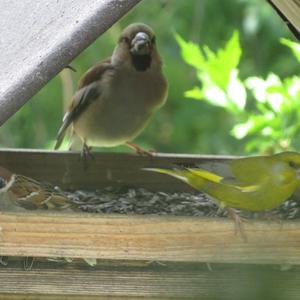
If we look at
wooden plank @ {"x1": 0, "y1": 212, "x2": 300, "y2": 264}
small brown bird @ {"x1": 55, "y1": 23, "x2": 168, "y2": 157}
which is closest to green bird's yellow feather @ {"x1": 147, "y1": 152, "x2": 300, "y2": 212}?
wooden plank @ {"x1": 0, "y1": 212, "x2": 300, "y2": 264}

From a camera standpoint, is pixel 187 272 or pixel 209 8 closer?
pixel 187 272

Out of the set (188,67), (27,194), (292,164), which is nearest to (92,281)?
(27,194)

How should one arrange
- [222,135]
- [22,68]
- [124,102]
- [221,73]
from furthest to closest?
[222,135] → [124,102] → [221,73] → [22,68]

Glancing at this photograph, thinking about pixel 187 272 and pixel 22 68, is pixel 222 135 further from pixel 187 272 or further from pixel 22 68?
pixel 22 68

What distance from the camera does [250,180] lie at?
8.87 feet

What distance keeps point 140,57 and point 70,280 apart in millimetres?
1743

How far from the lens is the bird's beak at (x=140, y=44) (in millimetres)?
3533

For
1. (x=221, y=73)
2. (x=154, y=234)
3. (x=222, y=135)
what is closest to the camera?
(x=154, y=234)

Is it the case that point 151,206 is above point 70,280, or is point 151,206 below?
below

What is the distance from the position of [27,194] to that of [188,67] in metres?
3.61

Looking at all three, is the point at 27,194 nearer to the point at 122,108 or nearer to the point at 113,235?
the point at 113,235

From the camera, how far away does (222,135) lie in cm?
542

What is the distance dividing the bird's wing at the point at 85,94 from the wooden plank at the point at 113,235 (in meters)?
1.58

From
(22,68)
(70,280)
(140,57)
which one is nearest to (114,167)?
(140,57)
